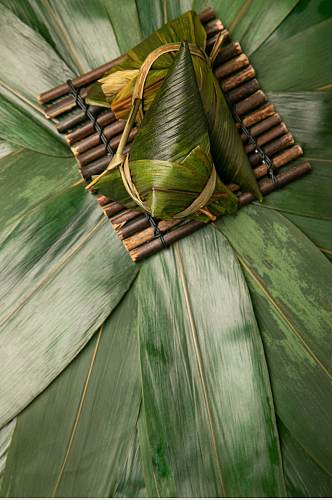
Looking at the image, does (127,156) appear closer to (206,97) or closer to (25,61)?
(206,97)

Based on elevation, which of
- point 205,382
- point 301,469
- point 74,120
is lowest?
point 301,469

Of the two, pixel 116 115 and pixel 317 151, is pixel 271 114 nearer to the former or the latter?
pixel 317 151

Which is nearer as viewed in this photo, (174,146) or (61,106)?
(174,146)

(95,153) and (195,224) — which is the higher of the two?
(95,153)

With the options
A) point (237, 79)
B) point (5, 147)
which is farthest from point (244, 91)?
point (5, 147)

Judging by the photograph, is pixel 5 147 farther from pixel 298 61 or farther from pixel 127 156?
pixel 298 61

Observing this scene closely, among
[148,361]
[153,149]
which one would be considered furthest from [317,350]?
[153,149]

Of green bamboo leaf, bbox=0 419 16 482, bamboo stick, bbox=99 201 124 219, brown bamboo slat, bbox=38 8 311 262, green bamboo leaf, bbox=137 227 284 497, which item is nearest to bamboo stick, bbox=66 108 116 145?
brown bamboo slat, bbox=38 8 311 262

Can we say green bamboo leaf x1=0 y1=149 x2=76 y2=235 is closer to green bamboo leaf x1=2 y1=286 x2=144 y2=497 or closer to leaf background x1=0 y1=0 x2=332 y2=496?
leaf background x1=0 y1=0 x2=332 y2=496
